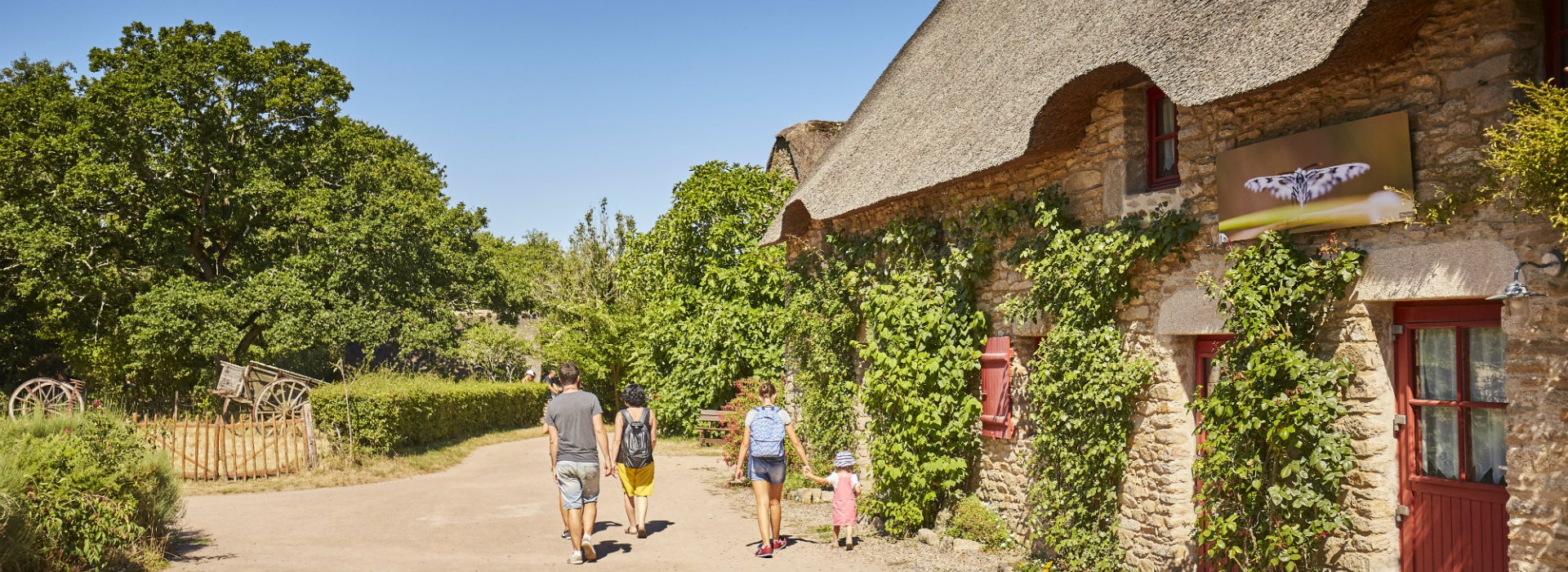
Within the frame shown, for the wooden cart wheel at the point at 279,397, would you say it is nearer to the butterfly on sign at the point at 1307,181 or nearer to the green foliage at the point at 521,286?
the green foliage at the point at 521,286

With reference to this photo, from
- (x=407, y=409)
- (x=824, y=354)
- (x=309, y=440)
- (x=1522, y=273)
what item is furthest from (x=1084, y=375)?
(x=407, y=409)

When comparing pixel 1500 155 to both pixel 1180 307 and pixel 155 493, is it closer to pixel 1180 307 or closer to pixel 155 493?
pixel 1180 307

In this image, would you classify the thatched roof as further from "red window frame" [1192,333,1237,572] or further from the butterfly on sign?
"red window frame" [1192,333,1237,572]

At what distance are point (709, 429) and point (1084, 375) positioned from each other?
13821 millimetres

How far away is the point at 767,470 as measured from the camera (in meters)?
8.70

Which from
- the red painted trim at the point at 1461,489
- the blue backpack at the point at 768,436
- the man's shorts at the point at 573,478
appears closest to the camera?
the red painted trim at the point at 1461,489

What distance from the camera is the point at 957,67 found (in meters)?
10.7

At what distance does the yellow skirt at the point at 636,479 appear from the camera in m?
9.27

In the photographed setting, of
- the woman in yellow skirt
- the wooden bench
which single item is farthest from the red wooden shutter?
the wooden bench

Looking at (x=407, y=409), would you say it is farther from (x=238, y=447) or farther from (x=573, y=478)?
(x=573, y=478)

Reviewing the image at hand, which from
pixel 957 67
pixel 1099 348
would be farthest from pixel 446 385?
pixel 1099 348

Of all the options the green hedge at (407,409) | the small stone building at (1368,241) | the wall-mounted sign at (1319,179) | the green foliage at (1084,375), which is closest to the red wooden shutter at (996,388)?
the small stone building at (1368,241)

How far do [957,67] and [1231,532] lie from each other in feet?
19.7

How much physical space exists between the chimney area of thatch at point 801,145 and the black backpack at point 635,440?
11.9 m
